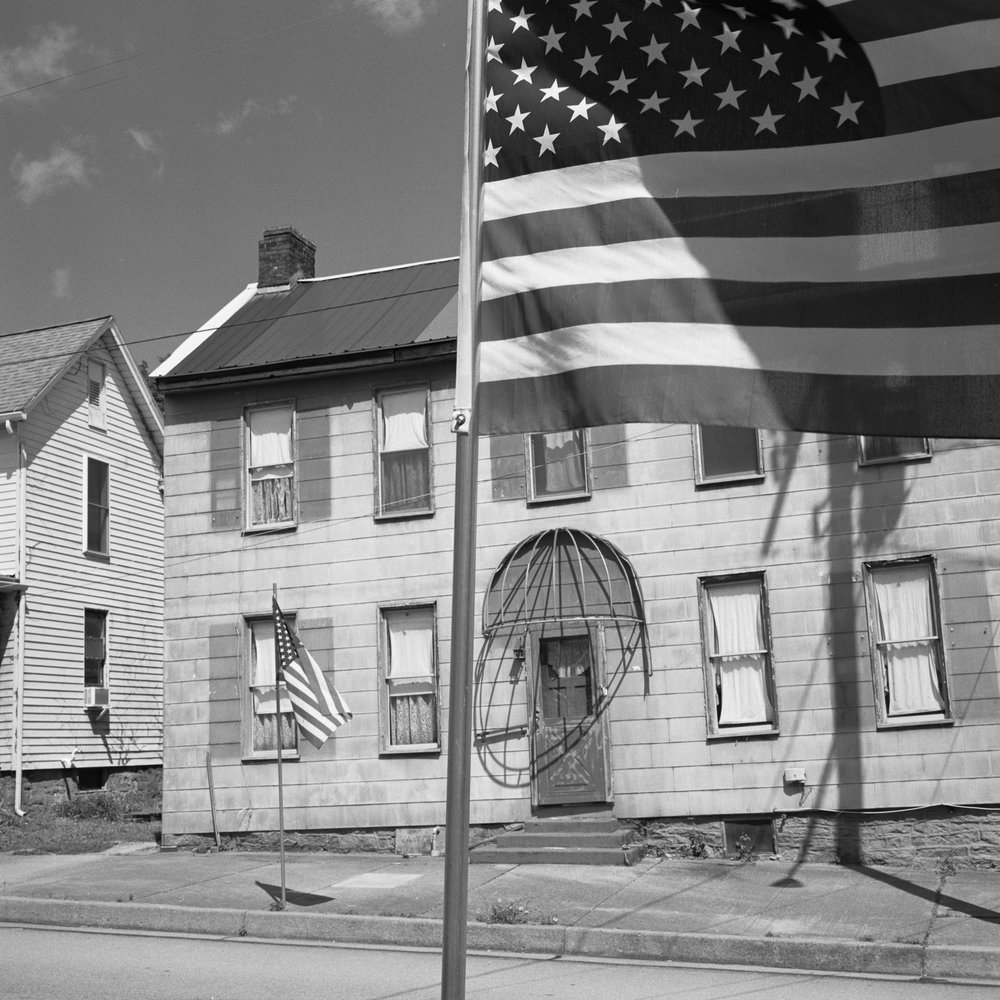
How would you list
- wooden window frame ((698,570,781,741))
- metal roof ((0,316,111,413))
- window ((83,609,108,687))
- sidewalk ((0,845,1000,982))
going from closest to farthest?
sidewalk ((0,845,1000,982)) → wooden window frame ((698,570,781,741)) → metal roof ((0,316,111,413)) → window ((83,609,108,687))

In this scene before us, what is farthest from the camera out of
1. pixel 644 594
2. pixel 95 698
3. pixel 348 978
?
pixel 95 698

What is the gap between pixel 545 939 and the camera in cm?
1198

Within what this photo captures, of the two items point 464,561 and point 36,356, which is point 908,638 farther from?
point 36,356

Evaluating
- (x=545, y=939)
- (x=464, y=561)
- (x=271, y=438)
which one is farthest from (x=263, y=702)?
(x=464, y=561)

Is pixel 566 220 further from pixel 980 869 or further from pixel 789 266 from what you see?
pixel 980 869

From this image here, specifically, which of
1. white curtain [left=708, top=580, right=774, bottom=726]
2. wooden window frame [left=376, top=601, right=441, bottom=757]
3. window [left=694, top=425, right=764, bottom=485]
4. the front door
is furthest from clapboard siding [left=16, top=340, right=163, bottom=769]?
window [left=694, top=425, right=764, bottom=485]

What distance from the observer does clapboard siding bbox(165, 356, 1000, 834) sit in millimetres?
15906

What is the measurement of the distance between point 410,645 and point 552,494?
2962mm

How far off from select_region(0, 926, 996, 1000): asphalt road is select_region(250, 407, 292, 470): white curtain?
28.1 feet

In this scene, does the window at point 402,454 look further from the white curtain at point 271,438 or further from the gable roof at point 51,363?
the gable roof at point 51,363

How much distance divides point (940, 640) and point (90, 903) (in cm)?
1033

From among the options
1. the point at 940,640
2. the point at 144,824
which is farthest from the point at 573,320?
the point at 144,824

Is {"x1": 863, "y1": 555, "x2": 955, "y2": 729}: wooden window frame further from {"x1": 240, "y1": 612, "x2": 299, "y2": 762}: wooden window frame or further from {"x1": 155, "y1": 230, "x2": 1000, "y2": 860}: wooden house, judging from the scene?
{"x1": 240, "y1": 612, "x2": 299, "y2": 762}: wooden window frame

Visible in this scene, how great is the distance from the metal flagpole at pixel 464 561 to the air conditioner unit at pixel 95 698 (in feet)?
75.2
